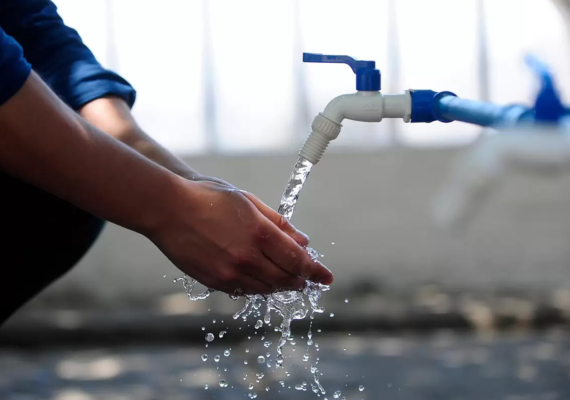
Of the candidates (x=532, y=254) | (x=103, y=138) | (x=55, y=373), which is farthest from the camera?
(x=532, y=254)

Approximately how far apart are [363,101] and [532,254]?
2.24m

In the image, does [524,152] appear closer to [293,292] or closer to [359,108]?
[359,108]

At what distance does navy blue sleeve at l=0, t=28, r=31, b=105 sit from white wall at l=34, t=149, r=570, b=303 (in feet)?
7.19

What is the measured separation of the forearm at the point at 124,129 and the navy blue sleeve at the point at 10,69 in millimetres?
303

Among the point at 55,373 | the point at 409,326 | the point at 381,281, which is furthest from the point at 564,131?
the point at 381,281

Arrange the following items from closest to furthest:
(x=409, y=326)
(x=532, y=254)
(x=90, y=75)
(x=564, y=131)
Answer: (x=564, y=131)
(x=90, y=75)
(x=409, y=326)
(x=532, y=254)

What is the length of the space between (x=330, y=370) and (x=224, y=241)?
4.28ft

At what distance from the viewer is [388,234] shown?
9.71 feet

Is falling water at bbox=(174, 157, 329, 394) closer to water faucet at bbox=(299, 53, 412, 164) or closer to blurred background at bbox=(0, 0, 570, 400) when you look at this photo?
water faucet at bbox=(299, 53, 412, 164)

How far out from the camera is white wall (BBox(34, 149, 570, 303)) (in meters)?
2.90

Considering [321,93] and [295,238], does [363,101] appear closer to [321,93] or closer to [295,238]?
[295,238]

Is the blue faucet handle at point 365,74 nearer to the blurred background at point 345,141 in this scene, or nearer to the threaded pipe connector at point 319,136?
the threaded pipe connector at point 319,136

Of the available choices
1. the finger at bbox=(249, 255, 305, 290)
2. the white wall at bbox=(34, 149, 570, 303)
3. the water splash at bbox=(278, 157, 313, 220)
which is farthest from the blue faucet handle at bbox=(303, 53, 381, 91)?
the white wall at bbox=(34, 149, 570, 303)

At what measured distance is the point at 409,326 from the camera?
2.63 meters
